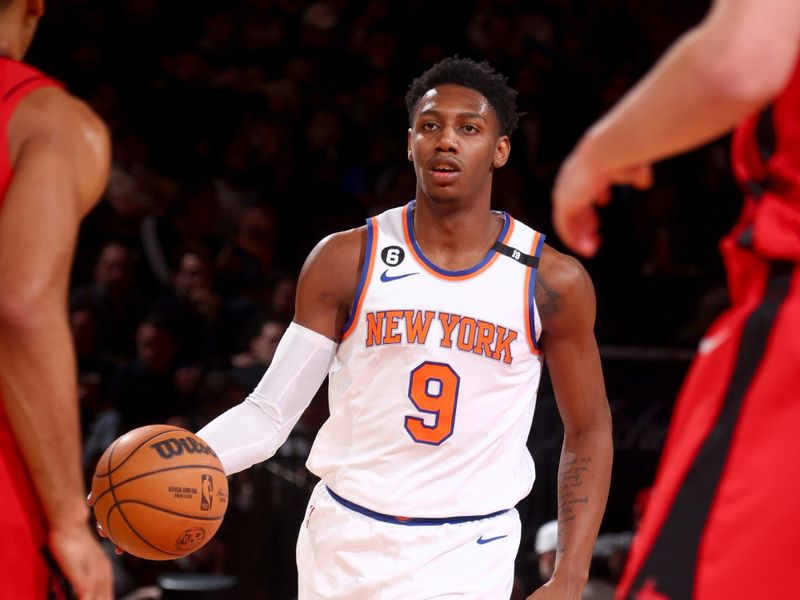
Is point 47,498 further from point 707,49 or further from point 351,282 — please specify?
point 351,282

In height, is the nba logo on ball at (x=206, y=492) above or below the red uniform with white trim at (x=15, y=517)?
below

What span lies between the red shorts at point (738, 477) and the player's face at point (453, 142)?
1798mm

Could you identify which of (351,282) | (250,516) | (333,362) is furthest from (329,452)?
(250,516)

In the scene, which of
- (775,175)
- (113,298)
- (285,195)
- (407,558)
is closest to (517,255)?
(407,558)

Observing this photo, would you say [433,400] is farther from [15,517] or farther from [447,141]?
[15,517]

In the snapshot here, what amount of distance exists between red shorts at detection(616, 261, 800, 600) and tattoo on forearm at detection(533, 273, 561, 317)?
167cm

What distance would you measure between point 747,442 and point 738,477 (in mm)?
54

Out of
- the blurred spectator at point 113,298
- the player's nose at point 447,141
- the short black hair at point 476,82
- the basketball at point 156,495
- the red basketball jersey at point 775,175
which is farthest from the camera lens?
the blurred spectator at point 113,298

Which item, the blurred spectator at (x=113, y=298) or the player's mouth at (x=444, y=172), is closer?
the player's mouth at (x=444, y=172)

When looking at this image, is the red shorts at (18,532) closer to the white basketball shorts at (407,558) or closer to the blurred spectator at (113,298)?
the white basketball shorts at (407,558)

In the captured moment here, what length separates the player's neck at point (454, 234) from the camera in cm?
368

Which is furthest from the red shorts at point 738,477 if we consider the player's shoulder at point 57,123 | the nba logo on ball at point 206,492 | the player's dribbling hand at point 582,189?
the nba logo on ball at point 206,492

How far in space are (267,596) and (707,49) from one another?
4.74 meters

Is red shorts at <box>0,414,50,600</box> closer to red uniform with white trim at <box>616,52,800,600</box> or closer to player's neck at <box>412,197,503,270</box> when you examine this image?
red uniform with white trim at <box>616,52,800,600</box>
